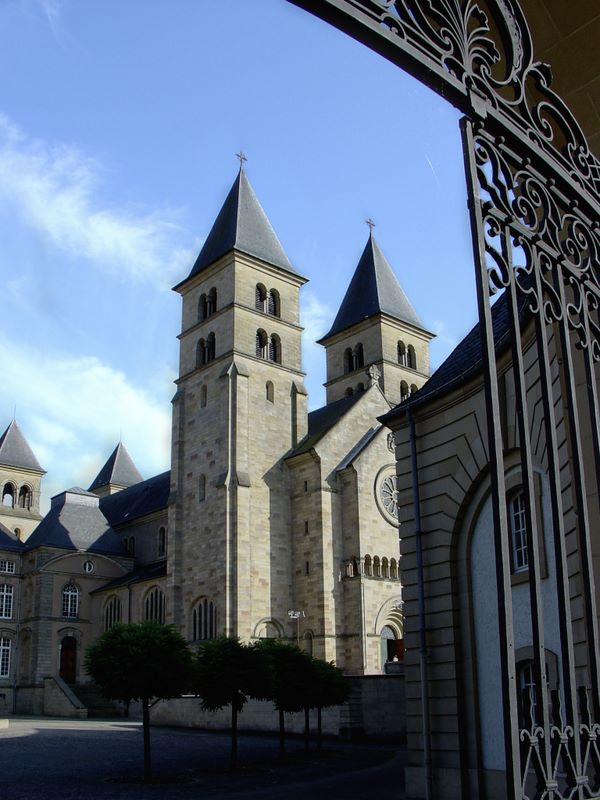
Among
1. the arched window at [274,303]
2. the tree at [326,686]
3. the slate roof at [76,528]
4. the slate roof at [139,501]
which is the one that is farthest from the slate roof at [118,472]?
the tree at [326,686]

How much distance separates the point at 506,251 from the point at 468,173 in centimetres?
41

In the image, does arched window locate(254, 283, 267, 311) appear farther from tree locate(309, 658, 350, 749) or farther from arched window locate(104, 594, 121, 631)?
tree locate(309, 658, 350, 749)

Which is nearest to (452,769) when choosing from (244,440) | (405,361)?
(244,440)

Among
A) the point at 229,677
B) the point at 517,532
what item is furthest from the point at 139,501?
the point at 517,532

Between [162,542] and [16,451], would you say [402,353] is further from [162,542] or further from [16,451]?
[16,451]

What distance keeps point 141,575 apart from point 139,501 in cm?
1023

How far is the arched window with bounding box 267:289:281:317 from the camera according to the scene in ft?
164

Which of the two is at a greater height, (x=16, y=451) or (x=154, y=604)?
(x=16, y=451)

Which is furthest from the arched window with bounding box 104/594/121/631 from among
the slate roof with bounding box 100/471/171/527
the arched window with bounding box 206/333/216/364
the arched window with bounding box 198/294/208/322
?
the arched window with bounding box 198/294/208/322

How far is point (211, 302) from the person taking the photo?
50.5 meters

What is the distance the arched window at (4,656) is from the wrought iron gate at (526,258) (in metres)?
53.0

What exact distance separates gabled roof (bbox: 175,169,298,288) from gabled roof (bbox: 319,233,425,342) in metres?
12.3

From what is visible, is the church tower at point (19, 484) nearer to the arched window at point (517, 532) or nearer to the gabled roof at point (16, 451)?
the gabled roof at point (16, 451)

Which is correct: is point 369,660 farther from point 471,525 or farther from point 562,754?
point 562,754
